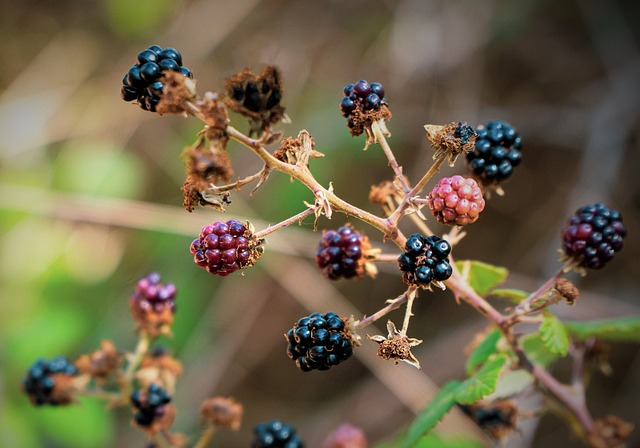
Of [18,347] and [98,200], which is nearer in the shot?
[18,347]

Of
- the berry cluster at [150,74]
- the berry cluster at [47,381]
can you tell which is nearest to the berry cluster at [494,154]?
the berry cluster at [150,74]

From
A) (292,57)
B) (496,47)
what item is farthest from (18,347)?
(496,47)

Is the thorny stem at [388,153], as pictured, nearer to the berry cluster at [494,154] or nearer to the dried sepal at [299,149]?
the dried sepal at [299,149]

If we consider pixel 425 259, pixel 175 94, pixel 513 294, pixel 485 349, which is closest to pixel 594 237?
pixel 513 294

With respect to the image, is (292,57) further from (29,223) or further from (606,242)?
(606,242)

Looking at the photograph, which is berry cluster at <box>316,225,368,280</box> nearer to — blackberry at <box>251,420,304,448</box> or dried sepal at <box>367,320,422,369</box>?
dried sepal at <box>367,320,422,369</box>

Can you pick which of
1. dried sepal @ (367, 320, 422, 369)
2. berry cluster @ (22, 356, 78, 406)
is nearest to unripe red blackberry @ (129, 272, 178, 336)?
berry cluster @ (22, 356, 78, 406)

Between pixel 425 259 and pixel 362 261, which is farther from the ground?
pixel 362 261

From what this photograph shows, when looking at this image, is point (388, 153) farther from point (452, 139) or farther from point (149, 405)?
point (149, 405)
